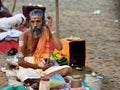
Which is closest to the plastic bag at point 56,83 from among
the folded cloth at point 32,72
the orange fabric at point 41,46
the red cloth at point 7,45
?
the folded cloth at point 32,72

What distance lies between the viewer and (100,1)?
1667 centimetres

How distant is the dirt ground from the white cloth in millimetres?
985

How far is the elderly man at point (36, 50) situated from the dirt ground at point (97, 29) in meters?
0.45

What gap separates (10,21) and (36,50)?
349 centimetres

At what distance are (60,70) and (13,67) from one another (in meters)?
0.92

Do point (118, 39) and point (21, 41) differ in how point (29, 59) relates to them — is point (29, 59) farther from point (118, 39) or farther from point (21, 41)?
point (118, 39)

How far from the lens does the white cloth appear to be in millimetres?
8593

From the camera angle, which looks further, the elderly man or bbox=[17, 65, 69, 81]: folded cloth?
the elderly man

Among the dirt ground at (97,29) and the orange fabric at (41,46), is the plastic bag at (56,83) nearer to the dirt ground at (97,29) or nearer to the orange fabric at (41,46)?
the orange fabric at (41,46)

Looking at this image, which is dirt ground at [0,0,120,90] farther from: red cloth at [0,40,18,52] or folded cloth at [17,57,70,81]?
folded cloth at [17,57,70,81]

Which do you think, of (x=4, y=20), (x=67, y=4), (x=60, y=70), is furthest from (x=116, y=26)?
(x=60, y=70)

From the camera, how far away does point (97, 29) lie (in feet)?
34.4

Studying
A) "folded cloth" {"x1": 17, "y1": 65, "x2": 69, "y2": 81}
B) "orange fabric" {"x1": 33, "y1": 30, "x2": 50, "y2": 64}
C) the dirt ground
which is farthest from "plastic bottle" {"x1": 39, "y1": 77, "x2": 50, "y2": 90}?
the dirt ground

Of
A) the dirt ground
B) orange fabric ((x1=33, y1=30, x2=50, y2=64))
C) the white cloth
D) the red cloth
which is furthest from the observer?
the white cloth
